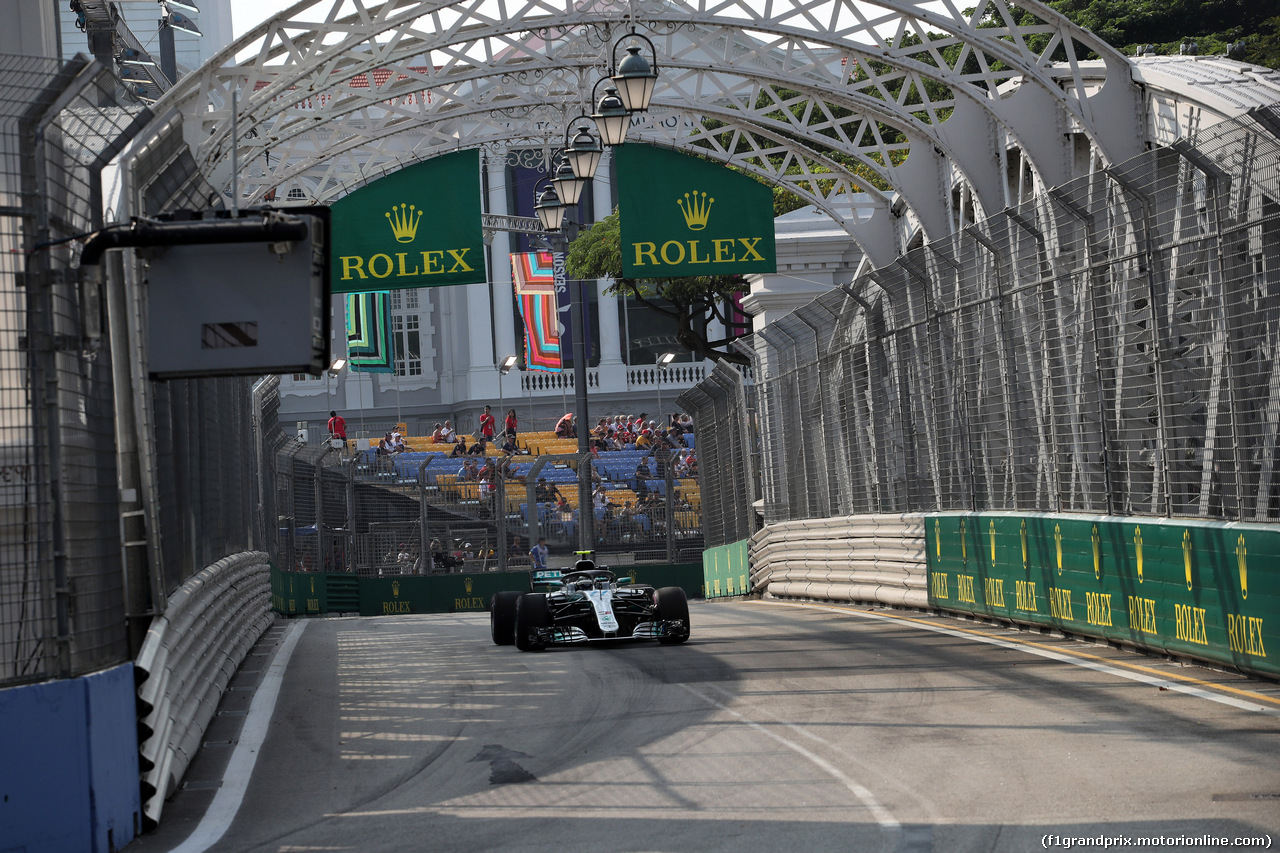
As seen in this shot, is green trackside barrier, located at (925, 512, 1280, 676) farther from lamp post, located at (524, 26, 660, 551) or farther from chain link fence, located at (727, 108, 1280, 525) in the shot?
lamp post, located at (524, 26, 660, 551)

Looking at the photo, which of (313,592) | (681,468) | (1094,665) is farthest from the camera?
(681,468)

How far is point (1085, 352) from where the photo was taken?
12555mm

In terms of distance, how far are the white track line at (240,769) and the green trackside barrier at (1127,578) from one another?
19.7 feet

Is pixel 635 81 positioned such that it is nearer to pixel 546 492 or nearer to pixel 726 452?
pixel 726 452

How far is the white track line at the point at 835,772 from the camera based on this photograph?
20.8ft

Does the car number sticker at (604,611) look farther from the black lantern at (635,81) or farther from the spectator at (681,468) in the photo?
the spectator at (681,468)

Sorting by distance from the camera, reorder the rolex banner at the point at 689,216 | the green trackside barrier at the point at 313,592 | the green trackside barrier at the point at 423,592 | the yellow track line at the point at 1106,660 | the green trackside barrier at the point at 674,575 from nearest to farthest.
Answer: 1. the yellow track line at the point at 1106,660
2. the rolex banner at the point at 689,216
3. the green trackside barrier at the point at 313,592
4. the green trackside barrier at the point at 423,592
5. the green trackside barrier at the point at 674,575

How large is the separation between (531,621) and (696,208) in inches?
314

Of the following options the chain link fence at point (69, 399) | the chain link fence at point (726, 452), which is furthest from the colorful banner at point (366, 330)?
the chain link fence at point (69, 399)

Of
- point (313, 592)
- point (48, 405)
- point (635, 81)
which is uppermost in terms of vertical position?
point (635, 81)

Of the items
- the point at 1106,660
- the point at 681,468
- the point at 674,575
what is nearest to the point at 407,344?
the point at 681,468

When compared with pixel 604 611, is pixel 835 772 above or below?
below

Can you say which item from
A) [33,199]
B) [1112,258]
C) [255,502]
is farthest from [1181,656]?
[255,502]

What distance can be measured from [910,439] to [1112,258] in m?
5.87
